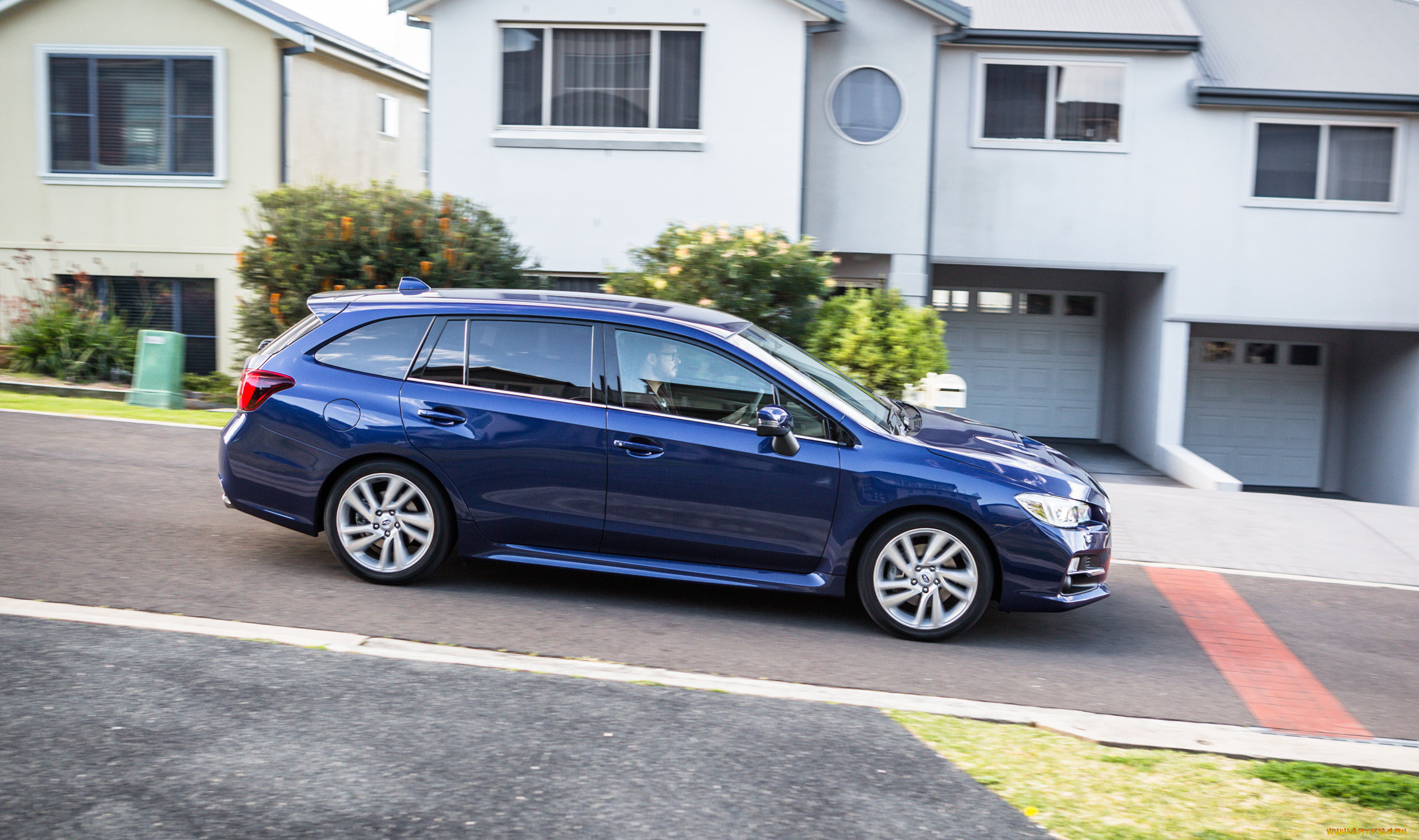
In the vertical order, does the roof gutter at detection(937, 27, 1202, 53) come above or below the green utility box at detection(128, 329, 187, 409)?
above

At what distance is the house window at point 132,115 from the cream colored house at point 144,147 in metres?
0.02

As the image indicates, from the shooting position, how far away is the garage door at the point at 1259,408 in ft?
61.9

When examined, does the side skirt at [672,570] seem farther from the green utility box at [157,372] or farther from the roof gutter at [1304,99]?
the roof gutter at [1304,99]

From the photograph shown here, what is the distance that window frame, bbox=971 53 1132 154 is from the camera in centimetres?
1625

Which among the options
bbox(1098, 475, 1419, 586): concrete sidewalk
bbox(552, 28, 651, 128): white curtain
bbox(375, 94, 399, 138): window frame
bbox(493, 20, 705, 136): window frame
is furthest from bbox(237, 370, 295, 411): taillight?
bbox(375, 94, 399, 138): window frame

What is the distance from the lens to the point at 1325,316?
16578 millimetres

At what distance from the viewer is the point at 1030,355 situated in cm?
1883

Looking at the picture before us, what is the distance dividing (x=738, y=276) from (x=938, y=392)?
226cm

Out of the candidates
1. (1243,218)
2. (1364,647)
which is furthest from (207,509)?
(1243,218)

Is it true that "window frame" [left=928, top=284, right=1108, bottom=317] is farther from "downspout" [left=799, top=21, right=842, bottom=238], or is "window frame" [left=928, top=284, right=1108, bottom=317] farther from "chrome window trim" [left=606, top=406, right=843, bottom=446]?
"chrome window trim" [left=606, top=406, right=843, bottom=446]

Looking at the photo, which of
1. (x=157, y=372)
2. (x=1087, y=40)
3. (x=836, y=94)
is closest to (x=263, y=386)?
(x=157, y=372)

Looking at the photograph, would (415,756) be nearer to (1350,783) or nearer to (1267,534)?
(1350,783)

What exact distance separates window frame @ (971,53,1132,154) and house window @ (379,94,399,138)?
10678 mm

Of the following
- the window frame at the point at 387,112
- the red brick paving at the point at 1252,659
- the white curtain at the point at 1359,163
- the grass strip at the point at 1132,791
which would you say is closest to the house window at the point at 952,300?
the white curtain at the point at 1359,163
